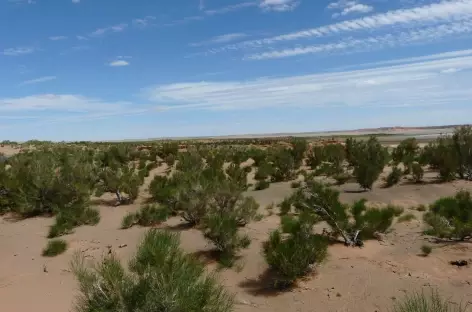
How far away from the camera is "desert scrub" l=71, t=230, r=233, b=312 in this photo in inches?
237

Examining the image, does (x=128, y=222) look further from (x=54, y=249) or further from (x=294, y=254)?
Answer: (x=294, y=254)

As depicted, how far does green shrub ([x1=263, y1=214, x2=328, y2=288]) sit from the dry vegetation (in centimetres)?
3

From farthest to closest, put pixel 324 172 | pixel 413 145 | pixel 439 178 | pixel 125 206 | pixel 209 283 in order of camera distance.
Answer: pixel 413 145
pixel 324 172
pixel 439 178
pixel 125 206
pixel 209 283

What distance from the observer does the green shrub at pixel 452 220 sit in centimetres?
1181

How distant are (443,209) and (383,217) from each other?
8.70 ft

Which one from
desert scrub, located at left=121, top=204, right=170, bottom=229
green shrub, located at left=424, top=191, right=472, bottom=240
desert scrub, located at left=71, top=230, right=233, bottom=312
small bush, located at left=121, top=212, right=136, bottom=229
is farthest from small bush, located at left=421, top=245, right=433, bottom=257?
small bush, located at left=121, top=212, right=136, bottom=229

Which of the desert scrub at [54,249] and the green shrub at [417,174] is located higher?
the green shrub at [417,174]

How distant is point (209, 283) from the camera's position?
21.7 ft

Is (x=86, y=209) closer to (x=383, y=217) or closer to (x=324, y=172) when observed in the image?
(x=383, y=217)

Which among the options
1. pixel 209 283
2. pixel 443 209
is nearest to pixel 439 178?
pixel 443 209

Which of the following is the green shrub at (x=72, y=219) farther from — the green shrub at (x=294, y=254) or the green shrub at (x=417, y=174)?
the green shrub at (x=417, y=174)

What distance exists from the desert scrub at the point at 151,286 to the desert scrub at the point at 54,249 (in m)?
6.88

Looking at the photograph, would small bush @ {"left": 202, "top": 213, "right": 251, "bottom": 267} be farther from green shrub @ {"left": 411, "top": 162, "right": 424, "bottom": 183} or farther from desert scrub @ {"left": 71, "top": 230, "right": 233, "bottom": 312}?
green shrub @ {"left": 411, "top": 162, "right": 424, "bottom": 183}

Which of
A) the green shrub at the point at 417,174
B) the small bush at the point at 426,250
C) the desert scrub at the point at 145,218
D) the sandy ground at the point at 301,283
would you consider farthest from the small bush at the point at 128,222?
the green shrub at the point at 417,174
